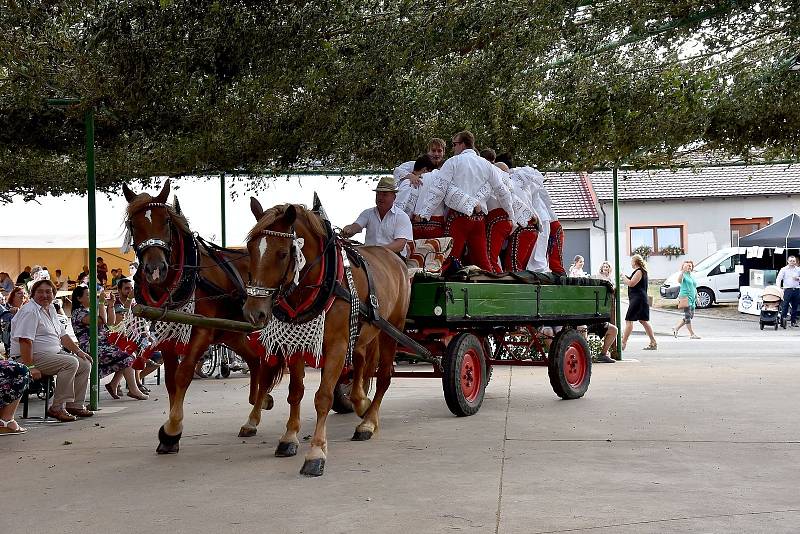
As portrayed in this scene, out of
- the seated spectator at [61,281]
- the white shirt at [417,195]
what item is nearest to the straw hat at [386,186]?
the white shirt at [417,195]

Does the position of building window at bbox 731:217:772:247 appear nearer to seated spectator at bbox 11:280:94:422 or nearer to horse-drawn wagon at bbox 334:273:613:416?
horse-drawn wagon at bbox 334:273:613:416

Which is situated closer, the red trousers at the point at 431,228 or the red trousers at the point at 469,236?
the red trousers at the point at 469,236

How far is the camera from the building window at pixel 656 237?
37688 mm

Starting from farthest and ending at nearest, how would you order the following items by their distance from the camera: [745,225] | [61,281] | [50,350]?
[745,225], [61,281], [50,350]

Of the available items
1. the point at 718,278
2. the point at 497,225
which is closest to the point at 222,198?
the point at 497,225

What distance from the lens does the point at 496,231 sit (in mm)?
10938

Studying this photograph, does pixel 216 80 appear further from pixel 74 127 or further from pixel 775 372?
pixel 775 372

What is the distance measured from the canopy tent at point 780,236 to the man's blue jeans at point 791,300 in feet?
19.1

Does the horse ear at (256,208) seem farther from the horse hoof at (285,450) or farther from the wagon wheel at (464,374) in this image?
the wagon wheel at (464,374)

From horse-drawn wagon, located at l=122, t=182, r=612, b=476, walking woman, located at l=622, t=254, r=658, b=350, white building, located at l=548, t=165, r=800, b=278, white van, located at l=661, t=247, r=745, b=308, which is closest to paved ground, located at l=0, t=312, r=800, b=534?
horse-drawn wagon, located at l=122, t=182, r=612, b=476

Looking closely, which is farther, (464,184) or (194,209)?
(194,209)

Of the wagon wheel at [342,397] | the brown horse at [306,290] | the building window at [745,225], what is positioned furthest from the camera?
the building window at [745,225]

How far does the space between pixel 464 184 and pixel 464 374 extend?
6.05ft

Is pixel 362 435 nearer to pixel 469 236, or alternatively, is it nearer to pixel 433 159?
pixel 469 236
